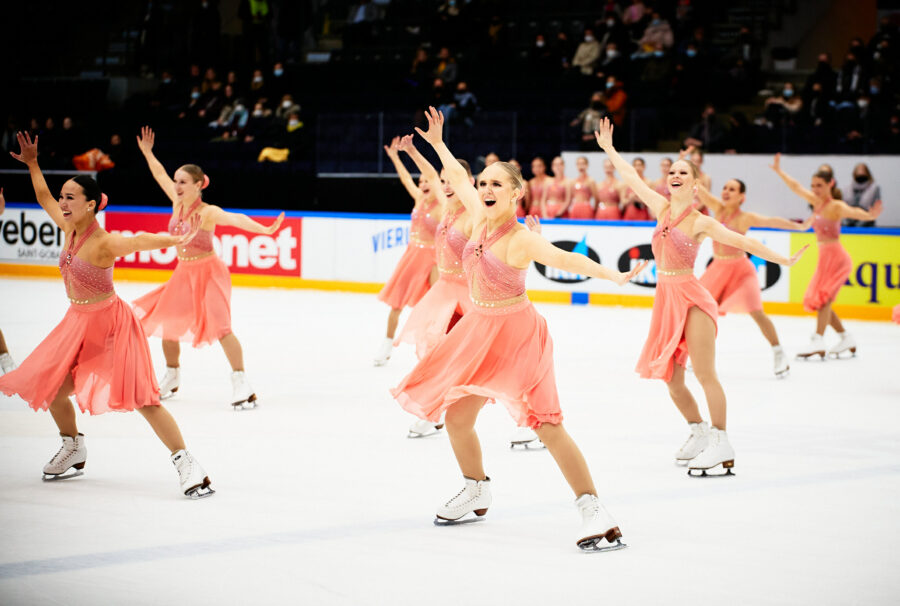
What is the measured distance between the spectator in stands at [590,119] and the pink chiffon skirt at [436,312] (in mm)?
9539

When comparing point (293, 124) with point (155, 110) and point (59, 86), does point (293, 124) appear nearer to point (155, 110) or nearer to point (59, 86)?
point (155, 110)

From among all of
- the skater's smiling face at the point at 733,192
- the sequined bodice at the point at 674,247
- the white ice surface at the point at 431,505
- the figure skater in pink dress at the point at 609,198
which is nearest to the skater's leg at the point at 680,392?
the white ice surface at the point at 431,505

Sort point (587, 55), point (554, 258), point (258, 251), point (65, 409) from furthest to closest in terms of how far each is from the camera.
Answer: point (587, 55) < point (258, 251) < point (65, 409) < point (554, 258)

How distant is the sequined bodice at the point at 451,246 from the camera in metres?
7.48

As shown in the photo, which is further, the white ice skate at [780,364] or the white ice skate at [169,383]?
the white ice skate at [780,364]

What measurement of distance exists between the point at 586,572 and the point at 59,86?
67.5ft

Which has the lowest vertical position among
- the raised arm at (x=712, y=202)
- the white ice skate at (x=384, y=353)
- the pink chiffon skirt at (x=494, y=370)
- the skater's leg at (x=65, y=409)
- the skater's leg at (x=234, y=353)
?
the white ice skate at (x=384, y=353)

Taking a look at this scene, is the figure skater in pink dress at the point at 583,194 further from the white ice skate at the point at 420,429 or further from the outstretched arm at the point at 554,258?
the outstretched arm at the point at 554,258

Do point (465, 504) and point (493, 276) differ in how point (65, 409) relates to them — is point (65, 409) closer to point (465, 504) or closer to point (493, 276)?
point (465, 504)

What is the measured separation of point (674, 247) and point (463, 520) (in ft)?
6.90

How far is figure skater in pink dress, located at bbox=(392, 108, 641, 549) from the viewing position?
4.69m

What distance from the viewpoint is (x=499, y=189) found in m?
4.77

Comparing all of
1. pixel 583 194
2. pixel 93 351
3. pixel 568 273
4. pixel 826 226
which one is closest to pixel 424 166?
pixel 93 351

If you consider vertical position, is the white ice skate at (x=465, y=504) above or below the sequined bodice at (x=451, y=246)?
below
